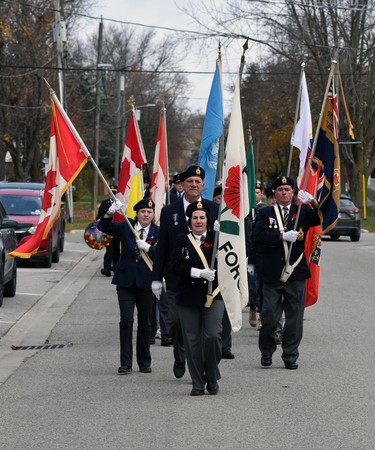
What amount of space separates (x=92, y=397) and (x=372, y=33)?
152 ft

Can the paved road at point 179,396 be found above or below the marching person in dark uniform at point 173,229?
below

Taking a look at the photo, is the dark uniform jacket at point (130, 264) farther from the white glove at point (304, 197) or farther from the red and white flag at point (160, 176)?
the red and white flag at point (160, 176)

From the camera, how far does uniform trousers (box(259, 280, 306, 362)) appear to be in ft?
35.4

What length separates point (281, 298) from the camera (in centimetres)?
1105

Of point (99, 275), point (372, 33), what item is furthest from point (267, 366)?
point (372, 33)

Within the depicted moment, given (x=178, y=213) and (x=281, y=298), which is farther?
(x=281, y=298)

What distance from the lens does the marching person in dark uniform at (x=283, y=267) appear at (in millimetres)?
10820

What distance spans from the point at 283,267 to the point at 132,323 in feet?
5.10

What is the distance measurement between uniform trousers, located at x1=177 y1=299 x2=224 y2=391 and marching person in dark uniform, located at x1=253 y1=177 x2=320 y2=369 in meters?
1.60

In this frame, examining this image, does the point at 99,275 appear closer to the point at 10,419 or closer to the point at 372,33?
the point at 10,419

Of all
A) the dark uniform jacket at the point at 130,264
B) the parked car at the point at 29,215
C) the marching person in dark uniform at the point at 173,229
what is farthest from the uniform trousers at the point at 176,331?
the parked car at the point at 29,215

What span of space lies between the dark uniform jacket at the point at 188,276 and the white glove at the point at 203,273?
0.06 m

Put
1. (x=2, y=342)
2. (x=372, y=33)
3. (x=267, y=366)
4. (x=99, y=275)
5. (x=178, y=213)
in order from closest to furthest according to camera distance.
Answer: (x=178, y=213), (x=267, y=366), (x=2, y=342), (x=99, y=275), (x=372, y=33)

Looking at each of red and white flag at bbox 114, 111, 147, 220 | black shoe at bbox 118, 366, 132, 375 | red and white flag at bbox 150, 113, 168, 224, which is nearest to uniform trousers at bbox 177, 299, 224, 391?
black shoe at bbox 118, 366, 132, 375
